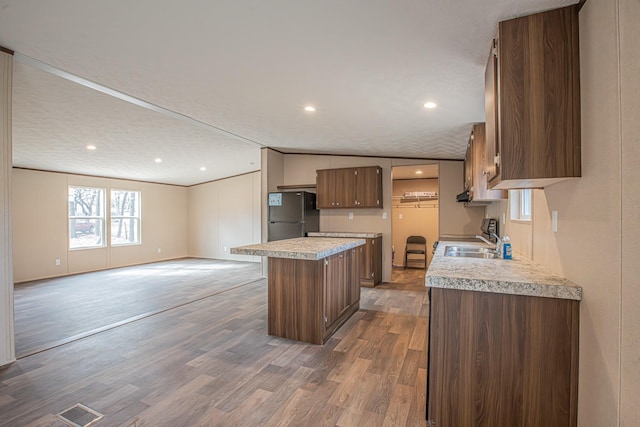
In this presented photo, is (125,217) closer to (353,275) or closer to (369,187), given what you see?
(369,187)

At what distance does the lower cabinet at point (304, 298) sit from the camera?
2857 millimetres

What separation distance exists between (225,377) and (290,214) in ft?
11.5

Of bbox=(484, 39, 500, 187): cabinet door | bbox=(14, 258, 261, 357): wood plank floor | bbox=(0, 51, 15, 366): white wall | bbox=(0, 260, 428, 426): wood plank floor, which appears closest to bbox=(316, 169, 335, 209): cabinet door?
bbox=(14, 258, 261, 357): wood plank floor

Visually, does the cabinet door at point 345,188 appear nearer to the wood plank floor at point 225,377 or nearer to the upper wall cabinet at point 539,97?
the wood plank floor at point 225,377

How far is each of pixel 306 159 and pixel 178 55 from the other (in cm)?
385

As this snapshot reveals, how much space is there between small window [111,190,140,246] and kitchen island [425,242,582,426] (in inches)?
318

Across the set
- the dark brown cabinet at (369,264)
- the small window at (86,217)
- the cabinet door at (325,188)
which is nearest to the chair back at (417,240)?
the dark brown cabinet at (369,264)

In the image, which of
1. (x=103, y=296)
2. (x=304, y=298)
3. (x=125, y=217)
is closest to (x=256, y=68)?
(x=304, y=298)

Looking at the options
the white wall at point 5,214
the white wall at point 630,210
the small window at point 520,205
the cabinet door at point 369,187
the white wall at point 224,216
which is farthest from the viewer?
the white wall at point 224,216

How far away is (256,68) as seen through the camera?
2.44 meters

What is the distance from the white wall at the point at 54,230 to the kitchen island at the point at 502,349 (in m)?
7.56

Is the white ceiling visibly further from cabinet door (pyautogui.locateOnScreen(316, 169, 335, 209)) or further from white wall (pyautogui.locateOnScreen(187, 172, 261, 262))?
white wall (pyautogui.locateOnScreen(187, 172, 261, 262))

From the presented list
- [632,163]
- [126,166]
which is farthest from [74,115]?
[632,163]

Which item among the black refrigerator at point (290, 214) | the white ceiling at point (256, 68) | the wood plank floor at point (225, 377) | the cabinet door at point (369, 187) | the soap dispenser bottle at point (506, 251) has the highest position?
the white ceiling at point (256, 68)
